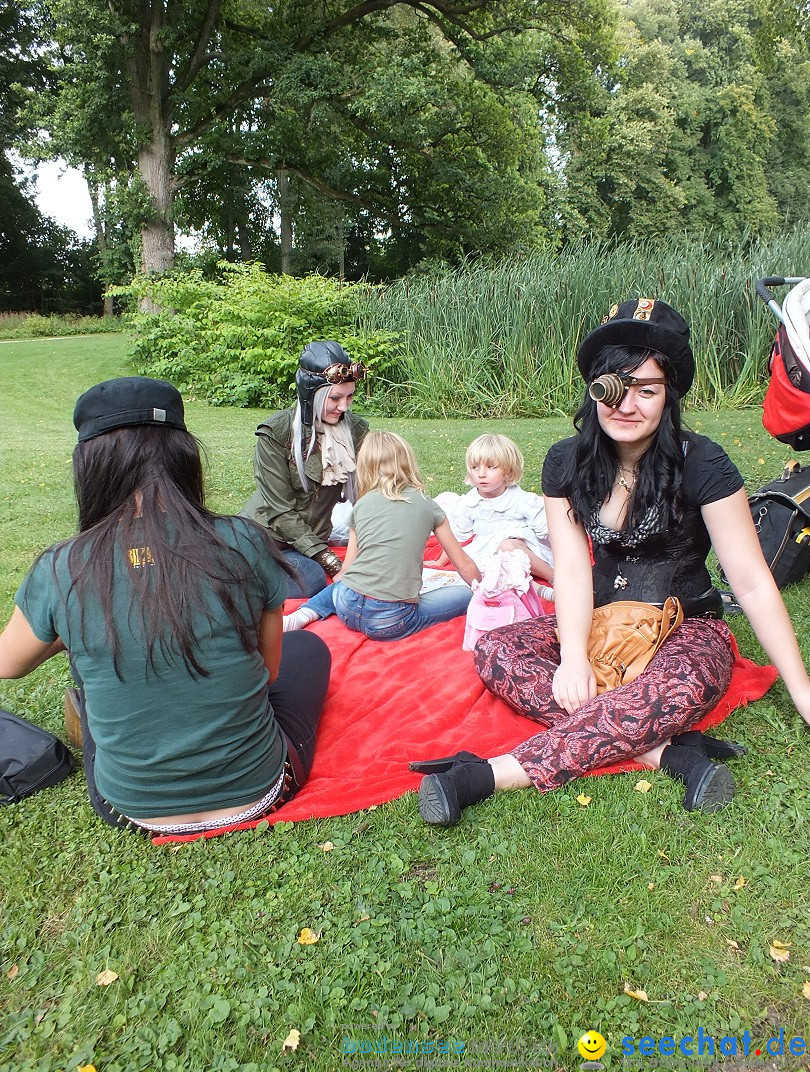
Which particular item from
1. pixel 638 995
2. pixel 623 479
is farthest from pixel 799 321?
→ pixel 638 995

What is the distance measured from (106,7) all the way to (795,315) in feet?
64.2

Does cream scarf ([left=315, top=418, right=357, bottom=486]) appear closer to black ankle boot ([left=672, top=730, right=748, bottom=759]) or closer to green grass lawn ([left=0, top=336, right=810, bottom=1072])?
green grass lawn ([left=0, top=336, right=810, bottom=1072])

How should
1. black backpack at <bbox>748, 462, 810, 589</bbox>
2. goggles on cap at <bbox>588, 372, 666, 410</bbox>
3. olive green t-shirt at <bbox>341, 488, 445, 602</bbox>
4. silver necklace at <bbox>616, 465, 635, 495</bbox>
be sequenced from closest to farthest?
goggles on cap at <bbox>588, 372, 666, 410</bbox>, silver necklace at <bbox>616, 465, 635, 495</bbox>, olive green t-shirt at <bbox>341, 488, 445, 602</bbox>, black backpack at <bbox>748, 462, 810, 589</bbox>

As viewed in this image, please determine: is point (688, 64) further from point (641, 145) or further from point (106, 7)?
point (106, 7)

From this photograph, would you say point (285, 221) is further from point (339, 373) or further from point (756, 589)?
point (756, 589)

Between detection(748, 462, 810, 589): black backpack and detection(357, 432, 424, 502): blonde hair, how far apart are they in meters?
1.87

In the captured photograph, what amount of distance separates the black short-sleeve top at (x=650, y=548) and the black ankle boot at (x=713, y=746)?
538 millimetres

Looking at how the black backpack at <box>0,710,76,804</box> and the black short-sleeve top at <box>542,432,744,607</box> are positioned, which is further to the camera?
the black short-sleeve top at <box>542,432,744,607</box>

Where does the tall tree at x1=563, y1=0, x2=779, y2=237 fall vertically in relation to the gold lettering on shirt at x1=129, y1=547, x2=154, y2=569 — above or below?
above

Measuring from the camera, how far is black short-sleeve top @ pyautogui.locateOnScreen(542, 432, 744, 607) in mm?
2850

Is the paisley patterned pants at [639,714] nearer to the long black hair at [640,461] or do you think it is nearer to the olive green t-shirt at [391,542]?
the long black hair at [640,461]

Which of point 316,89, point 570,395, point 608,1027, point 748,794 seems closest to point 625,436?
point 748,794

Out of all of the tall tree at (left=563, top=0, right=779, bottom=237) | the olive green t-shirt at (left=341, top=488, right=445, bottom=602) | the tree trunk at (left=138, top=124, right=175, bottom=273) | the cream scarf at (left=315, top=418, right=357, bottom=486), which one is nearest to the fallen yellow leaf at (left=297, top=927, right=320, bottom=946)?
the olive green t-shirt at (left=341, top=488, right=445, bottom=602)

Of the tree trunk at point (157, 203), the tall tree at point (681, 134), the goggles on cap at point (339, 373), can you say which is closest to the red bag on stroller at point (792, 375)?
the goggles on cap at point (339, 373)
